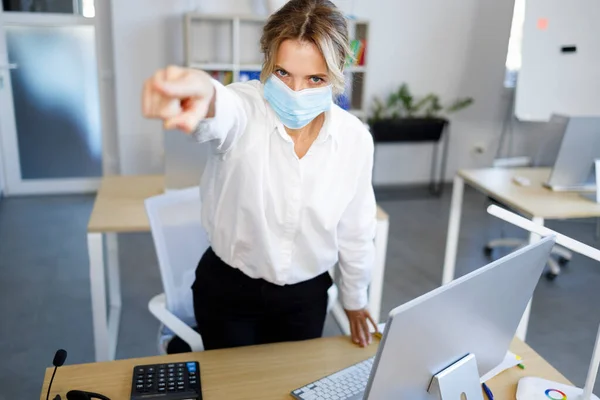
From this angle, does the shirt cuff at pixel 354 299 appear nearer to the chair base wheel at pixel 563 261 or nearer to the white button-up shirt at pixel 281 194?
the white button-up shirt at pixel 281 194

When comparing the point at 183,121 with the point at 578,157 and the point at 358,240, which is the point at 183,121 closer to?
the point at 358,240

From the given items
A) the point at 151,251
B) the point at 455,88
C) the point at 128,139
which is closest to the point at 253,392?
the point at 151,251

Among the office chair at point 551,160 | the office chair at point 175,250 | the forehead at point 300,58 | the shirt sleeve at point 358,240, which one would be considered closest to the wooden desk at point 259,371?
the shirt sleeve at point 358,240

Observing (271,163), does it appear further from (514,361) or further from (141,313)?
(141,313)

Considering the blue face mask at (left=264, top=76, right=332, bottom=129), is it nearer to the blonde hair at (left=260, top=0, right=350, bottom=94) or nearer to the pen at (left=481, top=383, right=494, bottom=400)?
the blonde hair at (left=260, top=0, right=350, bottom=94)

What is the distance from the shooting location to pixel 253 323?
1.30 meters

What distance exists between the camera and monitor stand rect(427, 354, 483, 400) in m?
0.87

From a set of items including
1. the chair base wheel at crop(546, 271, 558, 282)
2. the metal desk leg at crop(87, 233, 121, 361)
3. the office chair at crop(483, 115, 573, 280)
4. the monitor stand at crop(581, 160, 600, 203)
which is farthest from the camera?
the chair base wheel at crop(546, 271, 558, 282)

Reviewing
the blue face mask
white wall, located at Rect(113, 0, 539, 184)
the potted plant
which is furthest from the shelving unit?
the blue face mask

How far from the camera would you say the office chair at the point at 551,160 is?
7.82ft

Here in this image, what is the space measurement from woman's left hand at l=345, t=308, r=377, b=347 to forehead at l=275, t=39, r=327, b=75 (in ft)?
1.94

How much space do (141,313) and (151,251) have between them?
766mm

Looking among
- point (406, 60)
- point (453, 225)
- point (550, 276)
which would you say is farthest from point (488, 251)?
point (406, 60)

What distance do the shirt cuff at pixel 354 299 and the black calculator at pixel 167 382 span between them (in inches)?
15.1
